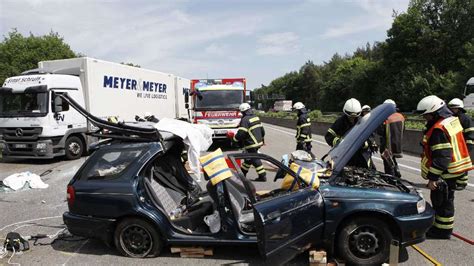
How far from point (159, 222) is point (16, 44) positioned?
34467 millimetres

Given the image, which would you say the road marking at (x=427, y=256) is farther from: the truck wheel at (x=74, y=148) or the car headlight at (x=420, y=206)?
the truck wheel at (x=74, y=148)

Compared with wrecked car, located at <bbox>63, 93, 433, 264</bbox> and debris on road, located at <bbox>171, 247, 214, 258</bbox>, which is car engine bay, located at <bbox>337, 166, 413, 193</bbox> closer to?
wrecked car, located at <bbox>63, 93, 433, 264</bbox>

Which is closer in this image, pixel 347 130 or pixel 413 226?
pixel 413 226

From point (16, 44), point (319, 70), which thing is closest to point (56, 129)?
point (16, 44)

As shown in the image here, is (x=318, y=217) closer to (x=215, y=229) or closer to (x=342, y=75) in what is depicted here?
(x=215, y=229)

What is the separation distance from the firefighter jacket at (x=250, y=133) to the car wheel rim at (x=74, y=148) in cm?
721

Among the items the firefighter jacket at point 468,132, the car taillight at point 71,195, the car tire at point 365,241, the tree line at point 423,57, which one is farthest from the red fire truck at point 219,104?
the tree line at point 423,57

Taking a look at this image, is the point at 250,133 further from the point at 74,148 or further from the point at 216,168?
the point at 74,148

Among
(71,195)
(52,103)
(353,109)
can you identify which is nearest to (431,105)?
(353,109)

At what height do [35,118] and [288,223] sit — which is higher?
[35,118]

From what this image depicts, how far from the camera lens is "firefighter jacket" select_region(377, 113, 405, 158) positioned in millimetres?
8070

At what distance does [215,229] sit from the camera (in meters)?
4.51

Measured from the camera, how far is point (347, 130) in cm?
655

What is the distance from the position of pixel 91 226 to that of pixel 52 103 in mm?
9113
